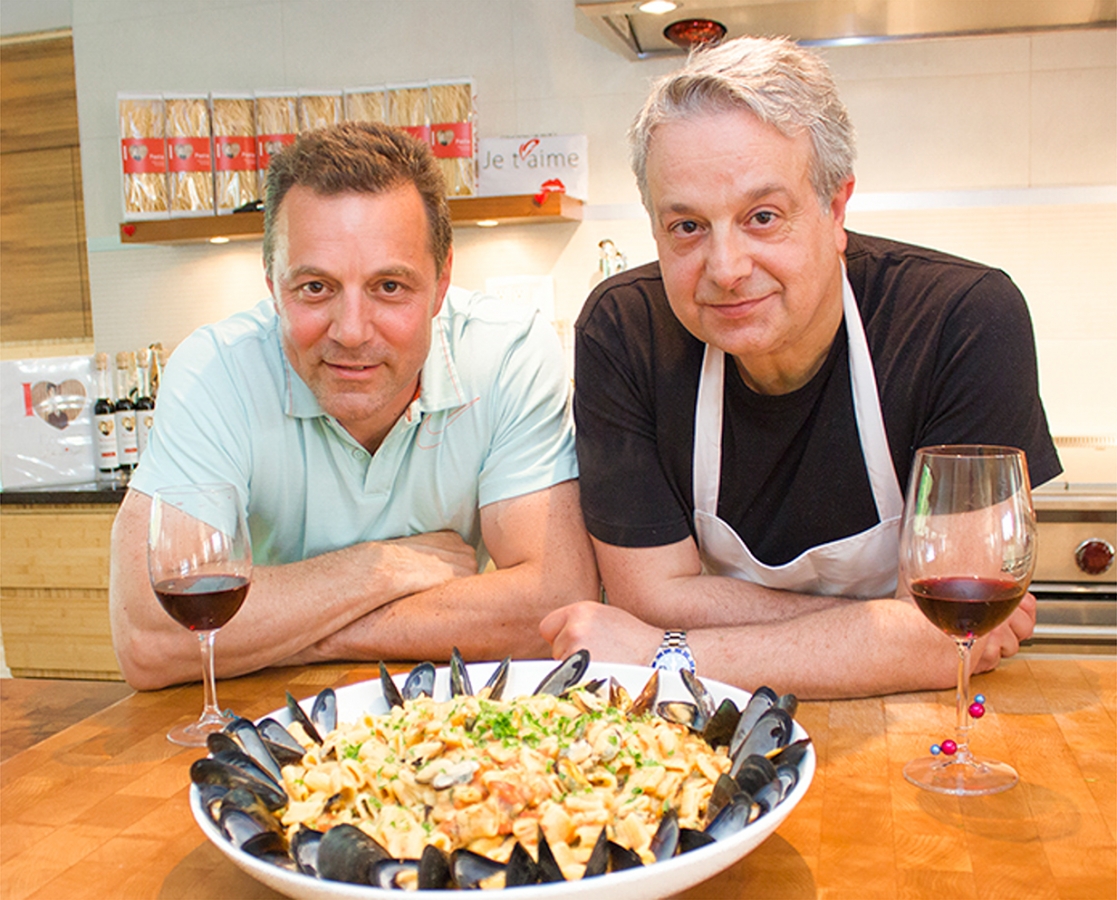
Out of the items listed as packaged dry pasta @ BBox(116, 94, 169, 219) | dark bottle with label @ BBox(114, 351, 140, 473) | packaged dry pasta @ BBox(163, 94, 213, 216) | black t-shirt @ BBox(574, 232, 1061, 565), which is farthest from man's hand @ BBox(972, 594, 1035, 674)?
packaged dry pasta @ BBox(116, 94, 169, 219)

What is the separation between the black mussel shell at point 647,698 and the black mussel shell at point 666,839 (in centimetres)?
28

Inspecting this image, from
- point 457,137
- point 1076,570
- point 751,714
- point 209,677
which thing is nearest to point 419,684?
point 209,677

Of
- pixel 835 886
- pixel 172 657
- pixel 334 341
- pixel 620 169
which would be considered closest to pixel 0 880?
pixel 172 657

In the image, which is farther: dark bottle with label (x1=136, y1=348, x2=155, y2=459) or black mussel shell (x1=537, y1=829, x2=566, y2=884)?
dark bottle with label (x1=136, y1=348, x2=155, y2=459)

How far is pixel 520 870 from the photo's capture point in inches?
28.1

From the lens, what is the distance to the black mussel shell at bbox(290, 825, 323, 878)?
754 mm

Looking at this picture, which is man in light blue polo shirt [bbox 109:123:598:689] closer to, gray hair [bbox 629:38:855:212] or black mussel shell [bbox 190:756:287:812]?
gray hair [bbox 629:38:855:212]

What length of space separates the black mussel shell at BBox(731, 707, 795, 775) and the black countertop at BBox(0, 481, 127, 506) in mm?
2953

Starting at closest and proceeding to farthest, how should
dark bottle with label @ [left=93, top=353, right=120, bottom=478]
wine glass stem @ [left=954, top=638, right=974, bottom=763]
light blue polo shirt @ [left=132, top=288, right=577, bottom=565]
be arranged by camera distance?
wine glass stem @ [left=954, top=638, right=974, bottom=763] < light blue polo shirt @ [left=132, top=288, right=577, bottom=565] < dark bottle with label @ [left=93, top=353, right=120, bottom=478]

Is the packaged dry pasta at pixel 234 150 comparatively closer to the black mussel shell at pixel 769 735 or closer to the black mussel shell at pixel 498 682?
the black mussel shell at pixel 498 682

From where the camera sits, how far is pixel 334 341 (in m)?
1.55

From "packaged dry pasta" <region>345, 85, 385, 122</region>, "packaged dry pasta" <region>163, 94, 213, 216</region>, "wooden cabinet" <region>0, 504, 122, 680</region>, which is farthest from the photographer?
Result: "packaged dry pasta" <region>163, 94, 213, 216</region>

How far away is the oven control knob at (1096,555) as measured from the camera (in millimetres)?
2629

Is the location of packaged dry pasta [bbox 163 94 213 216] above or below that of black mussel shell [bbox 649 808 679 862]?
above
